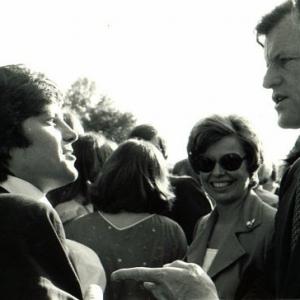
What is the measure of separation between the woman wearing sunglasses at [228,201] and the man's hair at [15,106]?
1329 millimetres

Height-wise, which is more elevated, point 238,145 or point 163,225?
point 238,145

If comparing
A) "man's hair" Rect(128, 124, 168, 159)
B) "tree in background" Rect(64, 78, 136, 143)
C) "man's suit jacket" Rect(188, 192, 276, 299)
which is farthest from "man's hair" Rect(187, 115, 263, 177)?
"tree in background" Rect(64, 78, 136, 143)

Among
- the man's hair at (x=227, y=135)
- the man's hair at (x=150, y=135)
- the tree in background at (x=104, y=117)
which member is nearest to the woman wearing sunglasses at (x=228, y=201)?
the man's hair at (x=227, y=135)

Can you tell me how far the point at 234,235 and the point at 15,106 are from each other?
1473 mm

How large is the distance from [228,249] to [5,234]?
5.22ft

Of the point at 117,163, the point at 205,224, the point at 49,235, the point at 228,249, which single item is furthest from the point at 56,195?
the point at 49,235

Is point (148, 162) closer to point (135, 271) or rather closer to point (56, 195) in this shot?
point (56, 195)

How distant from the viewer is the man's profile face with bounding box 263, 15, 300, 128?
2.75 meters

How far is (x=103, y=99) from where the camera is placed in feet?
175

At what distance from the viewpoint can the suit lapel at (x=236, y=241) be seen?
339 cm

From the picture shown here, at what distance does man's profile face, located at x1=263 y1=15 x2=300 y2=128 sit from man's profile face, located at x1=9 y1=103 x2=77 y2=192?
3.30 ft

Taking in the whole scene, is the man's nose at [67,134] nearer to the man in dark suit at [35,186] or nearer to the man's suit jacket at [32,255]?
the man in dark suit at [35,186]

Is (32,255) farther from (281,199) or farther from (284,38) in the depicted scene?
(284,38)

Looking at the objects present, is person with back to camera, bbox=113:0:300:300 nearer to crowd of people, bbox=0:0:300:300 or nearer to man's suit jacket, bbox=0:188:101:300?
crowd of people, bbox=0:0:300:300
